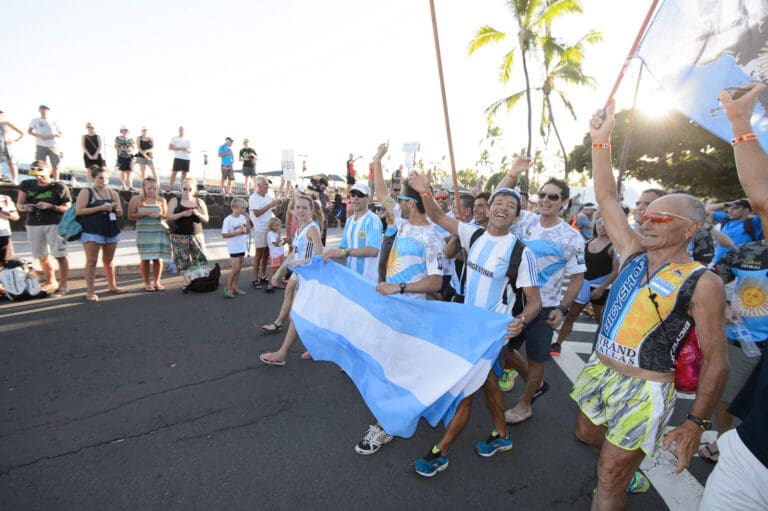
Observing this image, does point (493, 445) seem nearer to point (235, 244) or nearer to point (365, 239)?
point (365, 239)

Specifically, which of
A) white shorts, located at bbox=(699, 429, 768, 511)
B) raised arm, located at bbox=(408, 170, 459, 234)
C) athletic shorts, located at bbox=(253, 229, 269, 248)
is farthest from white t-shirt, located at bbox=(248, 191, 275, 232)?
white shorts, located at bbox=(699, 429, 768, 511)

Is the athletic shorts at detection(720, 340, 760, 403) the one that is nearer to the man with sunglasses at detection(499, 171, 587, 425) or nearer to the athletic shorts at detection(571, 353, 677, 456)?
the man with sunglasses at detection(499, 171, 587, 425)

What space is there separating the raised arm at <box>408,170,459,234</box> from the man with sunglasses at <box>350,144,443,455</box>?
0.05m

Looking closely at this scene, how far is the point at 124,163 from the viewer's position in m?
12.0

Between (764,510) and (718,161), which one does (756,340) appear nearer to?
(764,510)

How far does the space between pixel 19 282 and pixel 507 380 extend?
764cm

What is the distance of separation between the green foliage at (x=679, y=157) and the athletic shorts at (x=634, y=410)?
83.4 feet

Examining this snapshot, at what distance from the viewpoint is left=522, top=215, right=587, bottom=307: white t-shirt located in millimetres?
3693

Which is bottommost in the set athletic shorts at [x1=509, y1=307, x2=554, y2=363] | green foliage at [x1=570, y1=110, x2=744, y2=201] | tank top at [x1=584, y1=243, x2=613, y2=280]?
athletic shorts at [x1=509, y1=307, x2=554, y2=363]

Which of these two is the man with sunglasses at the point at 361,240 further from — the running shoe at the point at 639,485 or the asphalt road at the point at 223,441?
the running shoe at the point at 639,485

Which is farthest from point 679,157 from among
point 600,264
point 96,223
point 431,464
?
point 96,223

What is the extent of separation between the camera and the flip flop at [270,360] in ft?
14.5

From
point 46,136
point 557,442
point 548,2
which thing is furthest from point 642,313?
point 548,2

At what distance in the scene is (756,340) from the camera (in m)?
2.88
